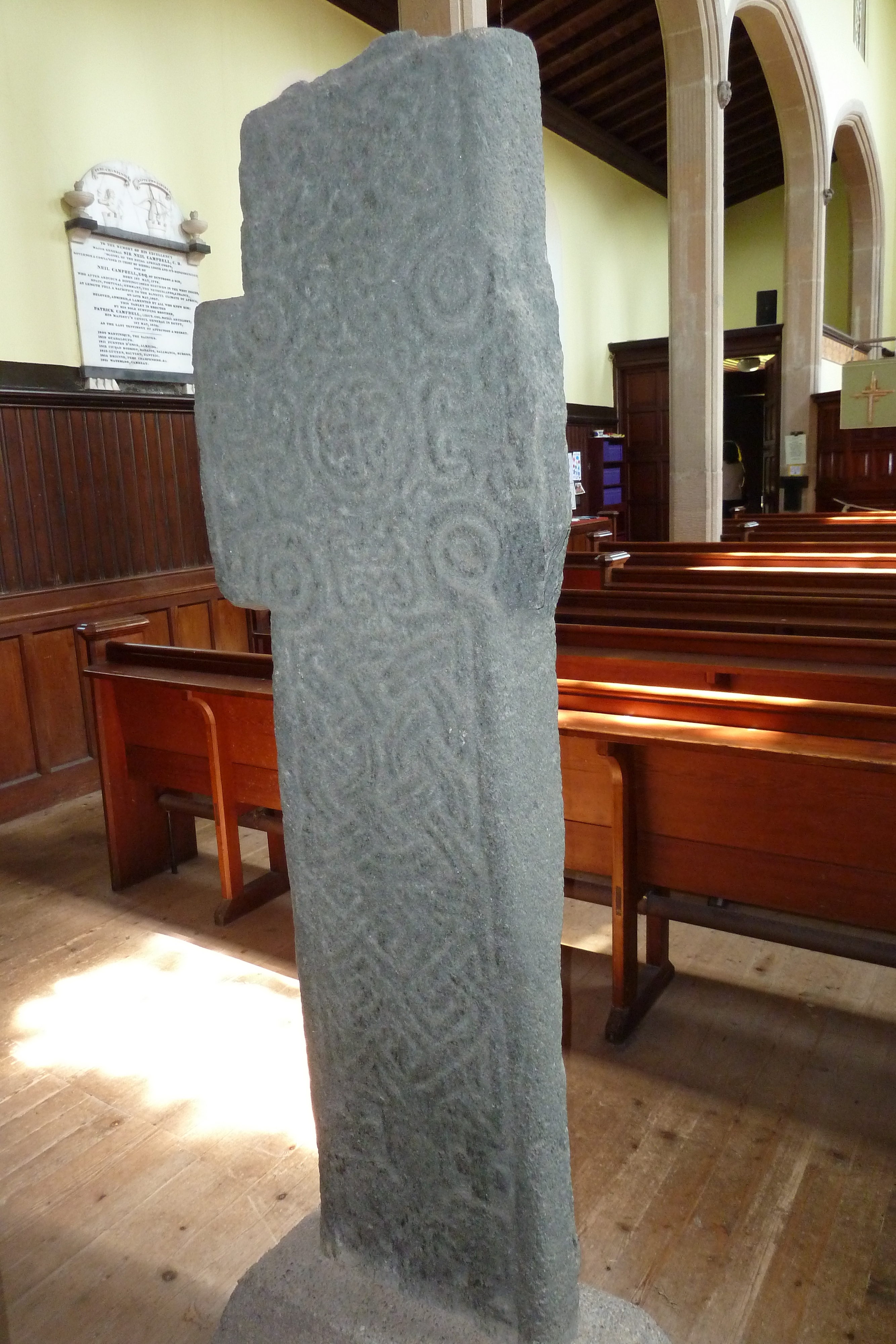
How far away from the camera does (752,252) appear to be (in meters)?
15.2

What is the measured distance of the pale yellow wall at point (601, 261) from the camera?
10898mm

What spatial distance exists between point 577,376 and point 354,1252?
434 inches

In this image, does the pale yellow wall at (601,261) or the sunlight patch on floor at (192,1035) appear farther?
the pale yellow wall at (601,261)

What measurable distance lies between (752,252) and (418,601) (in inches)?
635

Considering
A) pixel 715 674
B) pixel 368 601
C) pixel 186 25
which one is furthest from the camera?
pixel 186 25

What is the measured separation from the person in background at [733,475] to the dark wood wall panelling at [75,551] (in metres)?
9.97

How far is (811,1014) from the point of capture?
2.70 meters

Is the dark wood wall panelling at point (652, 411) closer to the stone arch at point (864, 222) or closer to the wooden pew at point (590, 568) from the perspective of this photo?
the stone arch at point (864, 222)

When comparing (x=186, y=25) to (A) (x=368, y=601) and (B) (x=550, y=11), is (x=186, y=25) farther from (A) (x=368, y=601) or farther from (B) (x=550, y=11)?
(A) (x=368, y=601)

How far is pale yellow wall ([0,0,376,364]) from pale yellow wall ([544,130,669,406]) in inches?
187

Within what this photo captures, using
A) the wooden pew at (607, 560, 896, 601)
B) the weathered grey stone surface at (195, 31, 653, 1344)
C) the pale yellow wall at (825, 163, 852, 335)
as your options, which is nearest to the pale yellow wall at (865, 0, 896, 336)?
the pale yellow wall at (825, 163, 852, 335)

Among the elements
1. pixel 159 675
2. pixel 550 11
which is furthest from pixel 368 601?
pixel 550 11

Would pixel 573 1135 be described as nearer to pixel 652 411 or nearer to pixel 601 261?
pixel 652 411

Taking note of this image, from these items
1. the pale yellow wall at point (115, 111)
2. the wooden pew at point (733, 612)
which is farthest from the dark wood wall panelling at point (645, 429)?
the wooden pew at point (733, 612)
